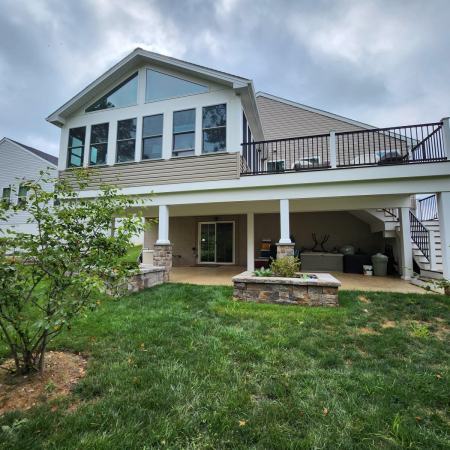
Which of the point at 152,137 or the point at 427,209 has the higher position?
the point at 152,137

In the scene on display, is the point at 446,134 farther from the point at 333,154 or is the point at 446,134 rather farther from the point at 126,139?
the point at 126,139

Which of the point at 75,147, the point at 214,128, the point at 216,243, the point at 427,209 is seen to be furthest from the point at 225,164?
the point at 427,209

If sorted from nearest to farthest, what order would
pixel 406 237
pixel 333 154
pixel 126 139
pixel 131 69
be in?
pixel 333 154 → pixel 406 237 → pixel 126 139 → pixel 131 69

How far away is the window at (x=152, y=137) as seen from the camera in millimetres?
8477

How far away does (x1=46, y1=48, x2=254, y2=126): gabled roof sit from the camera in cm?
743

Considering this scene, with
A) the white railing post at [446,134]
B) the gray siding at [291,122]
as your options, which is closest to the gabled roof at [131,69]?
the white railing post at [446,134]

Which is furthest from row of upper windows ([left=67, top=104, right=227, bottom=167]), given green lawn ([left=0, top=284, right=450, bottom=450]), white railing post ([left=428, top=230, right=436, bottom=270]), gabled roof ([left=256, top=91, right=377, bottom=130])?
white railing post ([left=428, top=230, right=436, bottom=270])

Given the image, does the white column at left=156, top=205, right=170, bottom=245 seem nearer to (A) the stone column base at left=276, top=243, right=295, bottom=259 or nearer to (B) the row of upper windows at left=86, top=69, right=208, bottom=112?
(A) the stone column base at left=276, top=243, right=295, bottom=259

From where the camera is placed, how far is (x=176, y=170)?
316 inches

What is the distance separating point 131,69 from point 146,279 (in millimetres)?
7292

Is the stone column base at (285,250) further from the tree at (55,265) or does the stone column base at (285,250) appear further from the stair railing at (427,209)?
the stair railing at (427,209)

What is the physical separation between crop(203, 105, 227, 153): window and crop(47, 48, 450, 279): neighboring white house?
0.03 metres

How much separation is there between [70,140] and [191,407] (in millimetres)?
10357

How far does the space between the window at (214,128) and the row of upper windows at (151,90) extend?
746 millimetres
